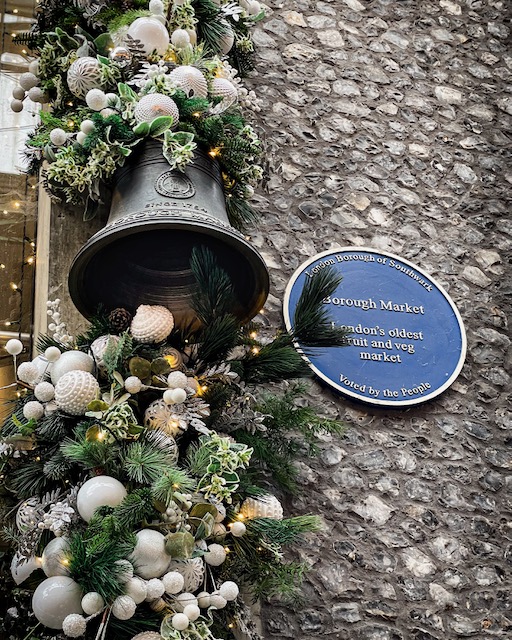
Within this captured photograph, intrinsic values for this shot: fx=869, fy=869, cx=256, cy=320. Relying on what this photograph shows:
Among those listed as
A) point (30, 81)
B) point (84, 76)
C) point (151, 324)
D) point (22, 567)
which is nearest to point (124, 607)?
point (22, 567)

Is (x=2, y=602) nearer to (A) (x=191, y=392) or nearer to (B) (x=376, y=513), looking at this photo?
(A) (x=191, y=392)

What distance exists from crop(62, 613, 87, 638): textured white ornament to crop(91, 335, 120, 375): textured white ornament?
2.10ft

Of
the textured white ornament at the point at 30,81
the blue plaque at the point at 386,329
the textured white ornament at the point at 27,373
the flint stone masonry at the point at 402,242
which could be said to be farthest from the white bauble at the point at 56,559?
the textured white ornament at the point at 30,81

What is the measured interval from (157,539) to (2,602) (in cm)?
59

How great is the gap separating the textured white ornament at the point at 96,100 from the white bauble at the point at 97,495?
3.60ft

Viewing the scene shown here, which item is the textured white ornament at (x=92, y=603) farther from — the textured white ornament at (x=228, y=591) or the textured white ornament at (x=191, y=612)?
the textured white ornament at (x=228, y=591)

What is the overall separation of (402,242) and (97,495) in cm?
215

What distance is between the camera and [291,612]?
2.75m

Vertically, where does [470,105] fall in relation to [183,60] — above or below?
below

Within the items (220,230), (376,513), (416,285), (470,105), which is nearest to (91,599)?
(220,230)

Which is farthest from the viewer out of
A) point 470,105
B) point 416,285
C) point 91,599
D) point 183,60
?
point 470,105

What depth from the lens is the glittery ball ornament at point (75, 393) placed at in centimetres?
205

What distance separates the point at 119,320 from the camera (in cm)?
234

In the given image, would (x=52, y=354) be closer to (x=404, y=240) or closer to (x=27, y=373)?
(x=27, y=373)
